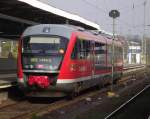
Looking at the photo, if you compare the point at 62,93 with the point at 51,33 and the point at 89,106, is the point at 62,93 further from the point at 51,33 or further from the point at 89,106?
the point at 51,33

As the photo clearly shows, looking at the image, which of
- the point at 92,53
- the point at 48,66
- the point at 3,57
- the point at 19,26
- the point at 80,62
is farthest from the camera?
the point at 3,57

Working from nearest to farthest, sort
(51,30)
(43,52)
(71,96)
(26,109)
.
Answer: (26,109), (43,52), (51,30), (71,96)

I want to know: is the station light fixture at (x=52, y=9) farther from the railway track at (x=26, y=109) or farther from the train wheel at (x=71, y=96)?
the railway track at (x=26, y=109)

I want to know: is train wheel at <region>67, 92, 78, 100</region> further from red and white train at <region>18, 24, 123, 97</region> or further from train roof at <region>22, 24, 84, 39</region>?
train roof at <region>22, 24, 84, 39</region>

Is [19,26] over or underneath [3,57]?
over

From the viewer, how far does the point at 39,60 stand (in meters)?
17.6

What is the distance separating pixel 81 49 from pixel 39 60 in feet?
7.97

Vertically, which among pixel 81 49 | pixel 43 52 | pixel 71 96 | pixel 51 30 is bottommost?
pixel 71 96

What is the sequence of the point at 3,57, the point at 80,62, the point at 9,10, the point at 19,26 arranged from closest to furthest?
the point at 80,62 < the point at 9,10 < the point at 19,26 < the point at 3,57

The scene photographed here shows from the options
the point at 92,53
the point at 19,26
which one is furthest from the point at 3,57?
the point at 92,53

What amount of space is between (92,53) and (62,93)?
4.28m

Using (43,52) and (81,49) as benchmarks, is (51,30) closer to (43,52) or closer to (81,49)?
(43,52)

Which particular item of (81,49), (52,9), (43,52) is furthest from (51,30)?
(52,9)

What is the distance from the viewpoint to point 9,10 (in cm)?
2725
